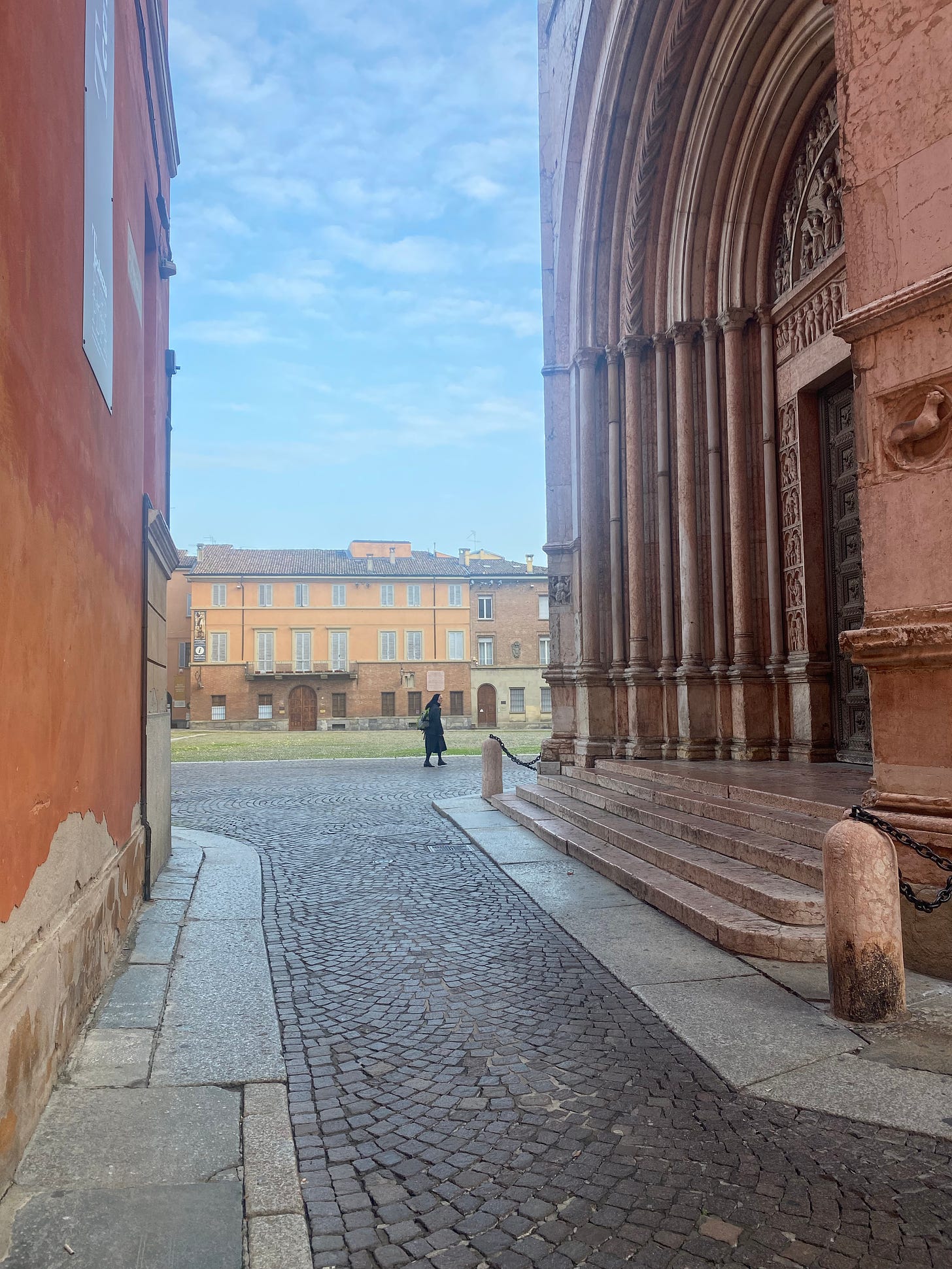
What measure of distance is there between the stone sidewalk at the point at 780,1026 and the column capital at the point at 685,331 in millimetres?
7135

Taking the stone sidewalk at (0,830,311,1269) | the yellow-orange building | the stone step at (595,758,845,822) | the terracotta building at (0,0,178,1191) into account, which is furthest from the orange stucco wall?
the yellow-orange building

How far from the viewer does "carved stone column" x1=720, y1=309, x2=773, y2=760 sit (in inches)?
372

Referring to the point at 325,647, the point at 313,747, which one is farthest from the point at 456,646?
the point at 313,747

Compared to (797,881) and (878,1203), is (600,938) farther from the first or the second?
(878,1203)

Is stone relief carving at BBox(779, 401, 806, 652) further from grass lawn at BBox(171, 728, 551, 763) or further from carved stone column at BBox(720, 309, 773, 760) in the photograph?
grass lawn at BBox(171, 728, 551, 763)

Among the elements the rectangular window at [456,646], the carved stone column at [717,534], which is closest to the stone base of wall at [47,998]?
the carved stone column at [717,534]

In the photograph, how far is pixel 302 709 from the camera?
53469 mm

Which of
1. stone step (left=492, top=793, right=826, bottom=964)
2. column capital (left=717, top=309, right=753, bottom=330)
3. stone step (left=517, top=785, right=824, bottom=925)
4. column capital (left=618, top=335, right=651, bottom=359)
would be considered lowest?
stone step (left=492, top=793, right=826, bottom=964)

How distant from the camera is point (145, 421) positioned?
6789 millimetres

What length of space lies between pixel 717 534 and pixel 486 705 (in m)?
44.3

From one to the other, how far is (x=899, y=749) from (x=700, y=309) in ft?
24.3

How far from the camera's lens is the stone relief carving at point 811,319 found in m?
8.17

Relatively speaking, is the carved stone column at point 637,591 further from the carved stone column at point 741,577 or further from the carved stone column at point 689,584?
the carved stone column at point 741,577

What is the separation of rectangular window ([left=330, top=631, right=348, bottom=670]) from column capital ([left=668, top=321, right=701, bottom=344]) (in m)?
44.4
